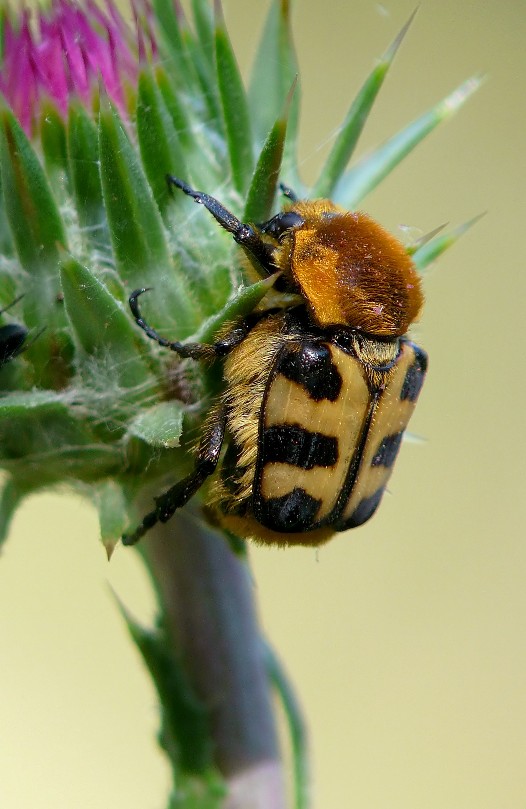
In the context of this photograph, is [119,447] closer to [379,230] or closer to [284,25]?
[379,230]

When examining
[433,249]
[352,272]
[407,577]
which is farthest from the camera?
[407,577]

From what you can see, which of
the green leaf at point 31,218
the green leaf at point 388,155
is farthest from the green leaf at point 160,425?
the green leaf at point 388,155

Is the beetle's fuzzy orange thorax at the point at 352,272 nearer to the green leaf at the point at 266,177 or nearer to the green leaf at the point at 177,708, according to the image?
the green leaf at the point at 266,177

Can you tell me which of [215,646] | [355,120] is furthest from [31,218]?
[215,646]

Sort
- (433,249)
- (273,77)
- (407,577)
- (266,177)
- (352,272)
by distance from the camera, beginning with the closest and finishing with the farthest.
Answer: (352,272) → (266,177) → (433,249) → (273,77) → (407,577)

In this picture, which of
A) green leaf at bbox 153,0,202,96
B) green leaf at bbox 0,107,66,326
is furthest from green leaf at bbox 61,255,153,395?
green leaf at bbox 153,0,202,96

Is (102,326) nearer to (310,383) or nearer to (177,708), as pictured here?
(310,383)

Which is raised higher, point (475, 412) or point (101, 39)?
point (101, 39)

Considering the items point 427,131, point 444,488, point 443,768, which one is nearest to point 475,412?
point 444,488
